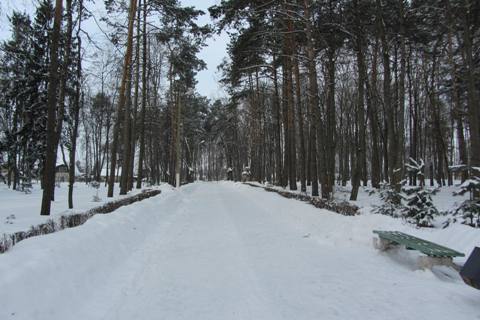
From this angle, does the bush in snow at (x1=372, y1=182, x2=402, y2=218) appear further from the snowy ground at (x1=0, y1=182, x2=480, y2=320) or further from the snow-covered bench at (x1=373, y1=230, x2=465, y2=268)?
the snow-covered bench at (x1=373, y1=230, x2=465, y2=268)

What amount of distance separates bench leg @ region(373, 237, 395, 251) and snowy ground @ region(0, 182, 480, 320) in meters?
0.14

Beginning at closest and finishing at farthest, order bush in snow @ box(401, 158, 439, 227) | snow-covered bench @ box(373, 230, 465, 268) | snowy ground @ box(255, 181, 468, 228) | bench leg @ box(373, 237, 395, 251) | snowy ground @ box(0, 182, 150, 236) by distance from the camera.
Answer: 1. snow-covered bench @ box(373, 230, 465, 268)
2. bench leg @ box(373, 237, 395, 251)
3. bush in snow @ box(401, 158, 439, 227)
4. snowy ground @ box(255, 181, 468, 228)
5. snowy ground @ box(0, 182, 150, 236)

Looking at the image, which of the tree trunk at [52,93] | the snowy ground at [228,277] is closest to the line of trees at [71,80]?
the tree trunk at [52,93]

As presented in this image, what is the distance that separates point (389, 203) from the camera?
970cm

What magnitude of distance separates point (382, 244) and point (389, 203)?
355 cm

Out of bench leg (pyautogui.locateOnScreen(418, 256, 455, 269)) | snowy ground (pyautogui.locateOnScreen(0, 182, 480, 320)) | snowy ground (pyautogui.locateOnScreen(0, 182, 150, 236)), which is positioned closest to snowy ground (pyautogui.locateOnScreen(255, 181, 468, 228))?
snowy ground (pyautogui.locateOnScreen(0, 182, 480, 320))

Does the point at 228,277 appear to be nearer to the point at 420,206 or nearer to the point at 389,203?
the point at 420,206

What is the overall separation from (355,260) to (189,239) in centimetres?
381

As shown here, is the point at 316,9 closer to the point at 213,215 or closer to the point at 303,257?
the point at 213,215

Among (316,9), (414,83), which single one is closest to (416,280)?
(316,9)

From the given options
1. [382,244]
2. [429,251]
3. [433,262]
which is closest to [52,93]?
[382,244]

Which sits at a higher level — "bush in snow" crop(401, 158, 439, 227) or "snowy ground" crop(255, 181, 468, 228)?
"bush in snow" crop(401, 158, 439, 227)

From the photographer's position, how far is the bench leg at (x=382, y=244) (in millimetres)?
6363

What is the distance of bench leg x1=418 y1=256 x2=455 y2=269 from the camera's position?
5207 mm
